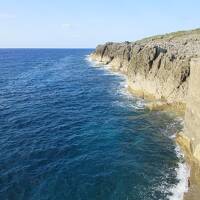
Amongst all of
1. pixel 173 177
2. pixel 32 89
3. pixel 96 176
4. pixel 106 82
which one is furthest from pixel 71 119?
pixel 106 82

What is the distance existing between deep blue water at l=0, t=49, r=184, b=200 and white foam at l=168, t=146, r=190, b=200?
0.51 m

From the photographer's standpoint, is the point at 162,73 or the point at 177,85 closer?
the point at 177,85

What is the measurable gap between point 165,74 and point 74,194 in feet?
120

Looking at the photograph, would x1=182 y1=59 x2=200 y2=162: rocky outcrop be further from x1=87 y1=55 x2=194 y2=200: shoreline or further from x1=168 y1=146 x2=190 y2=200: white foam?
x1=168 y1=146 x2=190 y2=200: white foam

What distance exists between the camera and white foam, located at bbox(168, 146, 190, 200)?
30.5 meters

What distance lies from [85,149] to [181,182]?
13.4m

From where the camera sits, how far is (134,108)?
58.3m

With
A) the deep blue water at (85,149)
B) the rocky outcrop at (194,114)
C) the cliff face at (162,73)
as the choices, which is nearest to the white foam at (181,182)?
the deep blue water at (85,149)

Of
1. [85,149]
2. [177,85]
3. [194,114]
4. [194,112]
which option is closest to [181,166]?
[194,114]

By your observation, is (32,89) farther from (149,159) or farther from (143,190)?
(143,190)

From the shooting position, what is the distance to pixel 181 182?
3281 cm

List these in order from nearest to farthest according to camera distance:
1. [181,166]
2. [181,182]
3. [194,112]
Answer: [181,182]
[181,166]
[194,112]

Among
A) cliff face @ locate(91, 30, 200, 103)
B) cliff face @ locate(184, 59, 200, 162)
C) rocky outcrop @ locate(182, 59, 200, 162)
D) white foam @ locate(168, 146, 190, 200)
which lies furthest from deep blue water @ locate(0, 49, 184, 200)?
cliff face @ locate(91, 30, 200, 103)

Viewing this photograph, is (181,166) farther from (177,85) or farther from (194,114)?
(177,85)
